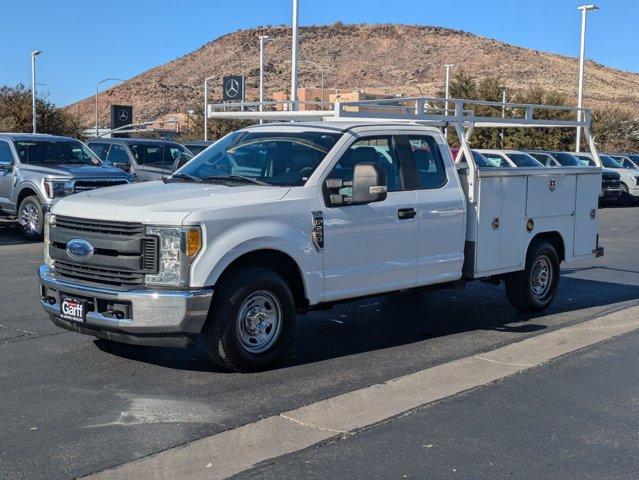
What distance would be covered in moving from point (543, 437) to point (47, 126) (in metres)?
34.1

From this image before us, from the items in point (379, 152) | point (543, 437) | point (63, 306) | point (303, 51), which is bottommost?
point (543, 437)

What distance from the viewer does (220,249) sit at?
6.13 metres

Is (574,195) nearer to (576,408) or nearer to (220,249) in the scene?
(576,408)

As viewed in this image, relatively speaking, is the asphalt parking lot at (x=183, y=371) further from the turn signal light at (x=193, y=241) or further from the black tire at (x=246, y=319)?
the turn signal light at (x=193, y=241)

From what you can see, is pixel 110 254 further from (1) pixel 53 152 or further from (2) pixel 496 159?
(2) pixel 496 159

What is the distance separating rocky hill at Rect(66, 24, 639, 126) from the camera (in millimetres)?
93562

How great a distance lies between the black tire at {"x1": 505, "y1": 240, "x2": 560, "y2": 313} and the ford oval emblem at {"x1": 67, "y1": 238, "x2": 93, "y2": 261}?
190 inches

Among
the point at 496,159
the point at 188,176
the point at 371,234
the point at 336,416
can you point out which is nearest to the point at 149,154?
the point at 496,159

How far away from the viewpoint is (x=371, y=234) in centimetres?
720

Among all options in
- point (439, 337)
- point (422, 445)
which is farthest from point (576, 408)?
point (439, 337)

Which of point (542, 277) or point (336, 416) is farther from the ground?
point (542, 277)

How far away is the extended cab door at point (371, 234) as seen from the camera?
6.96 metres

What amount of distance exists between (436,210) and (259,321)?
220 cm

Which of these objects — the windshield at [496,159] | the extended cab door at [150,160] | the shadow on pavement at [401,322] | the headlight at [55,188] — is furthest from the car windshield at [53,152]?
the windshield at [496,159]
